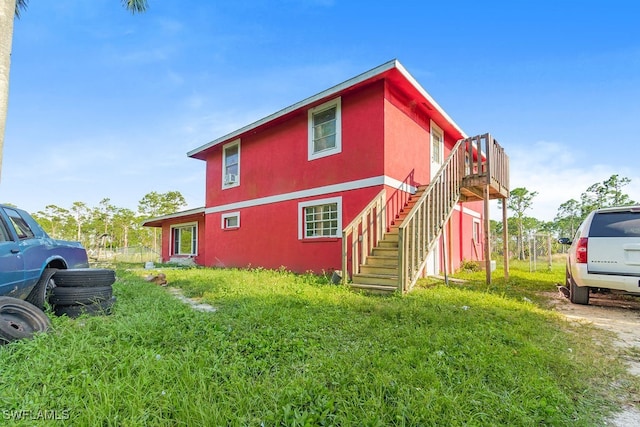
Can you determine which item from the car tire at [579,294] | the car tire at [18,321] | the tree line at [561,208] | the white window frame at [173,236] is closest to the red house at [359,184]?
the car tire at [579,294]

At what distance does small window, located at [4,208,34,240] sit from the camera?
3596 mm

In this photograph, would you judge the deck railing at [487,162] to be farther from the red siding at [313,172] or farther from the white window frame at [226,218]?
the white window frame at [226,218]

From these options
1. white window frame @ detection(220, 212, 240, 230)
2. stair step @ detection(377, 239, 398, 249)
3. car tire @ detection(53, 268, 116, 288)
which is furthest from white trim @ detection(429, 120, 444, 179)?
car tire @ detection(53, 268, 116, 288)

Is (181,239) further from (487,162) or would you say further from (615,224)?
(615,224)

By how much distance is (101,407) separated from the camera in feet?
5.71

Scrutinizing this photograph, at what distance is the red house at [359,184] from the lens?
6.44 metres

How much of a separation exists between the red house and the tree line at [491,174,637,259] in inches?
482

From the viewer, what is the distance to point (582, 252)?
4.68m

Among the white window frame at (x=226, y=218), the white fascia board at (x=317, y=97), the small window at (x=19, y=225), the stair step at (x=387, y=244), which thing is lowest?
the stair step at (x=387, y=244)

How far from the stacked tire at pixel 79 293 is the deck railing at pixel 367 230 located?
166 inches

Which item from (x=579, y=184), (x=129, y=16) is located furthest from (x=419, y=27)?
(x=579, y=184)

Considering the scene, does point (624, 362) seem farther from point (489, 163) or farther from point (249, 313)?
point (489, 163)

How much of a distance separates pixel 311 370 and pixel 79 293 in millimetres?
3562

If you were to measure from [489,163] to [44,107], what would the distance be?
1371cm
